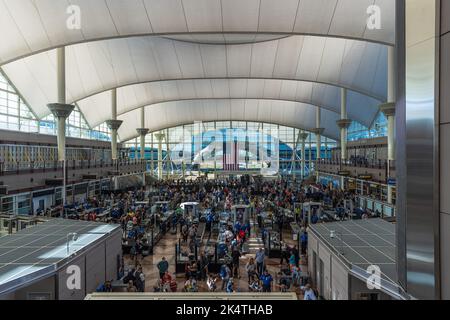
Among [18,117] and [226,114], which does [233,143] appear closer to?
[226,114]

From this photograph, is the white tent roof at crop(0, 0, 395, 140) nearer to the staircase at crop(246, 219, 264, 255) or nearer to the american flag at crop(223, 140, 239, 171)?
the american flag at crop(223, 140, 239, 171)

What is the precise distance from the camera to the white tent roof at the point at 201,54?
54.0 ft

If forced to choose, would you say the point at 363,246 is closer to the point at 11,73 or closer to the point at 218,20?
the point at 218,20

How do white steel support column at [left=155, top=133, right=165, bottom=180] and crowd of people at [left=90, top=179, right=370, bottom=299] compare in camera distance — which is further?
white steel support column at [left=155, top=133, right=165, bottom=180]

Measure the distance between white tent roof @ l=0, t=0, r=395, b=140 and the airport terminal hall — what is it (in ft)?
0.35

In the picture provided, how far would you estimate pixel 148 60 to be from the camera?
87.2 ft

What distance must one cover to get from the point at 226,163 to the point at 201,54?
19042mm

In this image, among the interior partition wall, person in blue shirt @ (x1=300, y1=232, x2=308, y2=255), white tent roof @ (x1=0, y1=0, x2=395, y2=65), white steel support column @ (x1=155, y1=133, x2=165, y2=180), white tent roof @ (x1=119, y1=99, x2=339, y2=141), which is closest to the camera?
the interior partition wall

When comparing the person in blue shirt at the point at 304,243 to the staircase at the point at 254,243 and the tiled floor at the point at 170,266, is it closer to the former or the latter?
the tiled floor at the point at 170,266

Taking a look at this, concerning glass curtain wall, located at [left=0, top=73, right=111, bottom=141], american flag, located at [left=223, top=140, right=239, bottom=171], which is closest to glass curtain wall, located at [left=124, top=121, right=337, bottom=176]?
american flag, located at [left=223, top=140, right=239, bottom=171]

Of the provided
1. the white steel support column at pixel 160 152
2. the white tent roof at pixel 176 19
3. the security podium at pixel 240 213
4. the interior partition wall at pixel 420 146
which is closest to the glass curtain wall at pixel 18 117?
the white tent roof at pixel 176 19

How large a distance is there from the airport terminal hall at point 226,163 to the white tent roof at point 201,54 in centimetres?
11

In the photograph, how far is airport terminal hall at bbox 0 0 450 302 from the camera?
318 centimetres

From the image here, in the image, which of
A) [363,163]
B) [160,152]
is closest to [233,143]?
[160,152]
